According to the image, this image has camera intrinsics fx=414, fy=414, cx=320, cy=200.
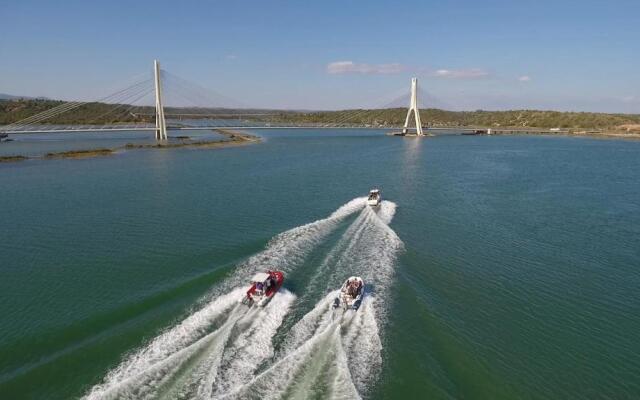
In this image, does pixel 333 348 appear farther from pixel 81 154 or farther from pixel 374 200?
pixel 81 154

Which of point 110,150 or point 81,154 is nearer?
point 81,154

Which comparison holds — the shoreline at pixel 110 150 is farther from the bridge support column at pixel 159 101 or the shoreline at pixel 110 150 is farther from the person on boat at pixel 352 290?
the person on boat at pixel 352 290

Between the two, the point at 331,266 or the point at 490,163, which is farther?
the point at 490,163

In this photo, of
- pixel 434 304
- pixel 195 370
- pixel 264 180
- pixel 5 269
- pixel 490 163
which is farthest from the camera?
pixel 490 163

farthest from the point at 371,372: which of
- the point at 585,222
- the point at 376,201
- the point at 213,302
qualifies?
the point at 585,222

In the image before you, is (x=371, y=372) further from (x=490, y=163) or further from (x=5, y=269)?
(x=490, y=163)

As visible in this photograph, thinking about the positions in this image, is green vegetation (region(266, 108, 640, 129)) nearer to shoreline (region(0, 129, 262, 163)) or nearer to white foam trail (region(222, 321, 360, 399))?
shoreline (region(0, 129, 262, 163))

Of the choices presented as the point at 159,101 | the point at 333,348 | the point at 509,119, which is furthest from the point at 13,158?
the point at 509,119

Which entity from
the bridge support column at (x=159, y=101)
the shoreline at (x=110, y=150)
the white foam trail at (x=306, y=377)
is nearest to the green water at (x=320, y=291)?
the white foam trail at (x=306, y=377)
